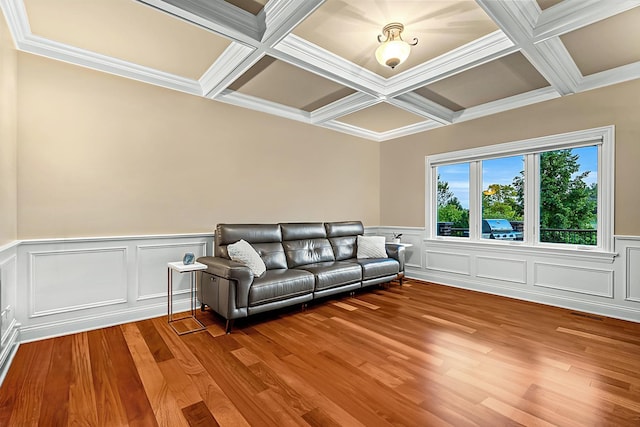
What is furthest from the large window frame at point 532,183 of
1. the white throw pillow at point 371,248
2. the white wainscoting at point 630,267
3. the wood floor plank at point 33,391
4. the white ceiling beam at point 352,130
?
the wood floor plank at point 33,391

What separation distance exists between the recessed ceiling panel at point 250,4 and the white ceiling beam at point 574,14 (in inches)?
86.1

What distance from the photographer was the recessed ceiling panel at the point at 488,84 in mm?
3254

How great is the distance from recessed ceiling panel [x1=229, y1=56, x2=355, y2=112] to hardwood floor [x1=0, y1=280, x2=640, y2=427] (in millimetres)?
2680

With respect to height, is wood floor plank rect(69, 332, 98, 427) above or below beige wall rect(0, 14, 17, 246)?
below

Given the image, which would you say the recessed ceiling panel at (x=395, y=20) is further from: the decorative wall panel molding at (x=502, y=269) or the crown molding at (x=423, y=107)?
the decorative wall panel molding at (x=502, y=269)

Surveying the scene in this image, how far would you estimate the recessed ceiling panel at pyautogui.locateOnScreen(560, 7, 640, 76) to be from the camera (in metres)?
2.54

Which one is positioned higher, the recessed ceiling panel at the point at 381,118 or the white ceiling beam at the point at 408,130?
the recessed ceiling panel at the point at 381,118

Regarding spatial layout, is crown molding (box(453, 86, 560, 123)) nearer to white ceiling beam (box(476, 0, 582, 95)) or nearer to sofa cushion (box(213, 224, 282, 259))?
white ceiling beam (box(476, 0, 582, 95))

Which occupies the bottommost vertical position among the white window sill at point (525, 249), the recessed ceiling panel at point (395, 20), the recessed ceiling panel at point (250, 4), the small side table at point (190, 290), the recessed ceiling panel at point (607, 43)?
the small side table at point (190, 290)

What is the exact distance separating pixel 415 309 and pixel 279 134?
9.86ft

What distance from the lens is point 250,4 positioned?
2.40 meters

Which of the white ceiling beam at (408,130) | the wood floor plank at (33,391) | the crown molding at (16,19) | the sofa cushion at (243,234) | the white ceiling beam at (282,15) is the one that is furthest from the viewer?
the white ceiling beam at (408,130)

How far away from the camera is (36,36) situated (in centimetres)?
271

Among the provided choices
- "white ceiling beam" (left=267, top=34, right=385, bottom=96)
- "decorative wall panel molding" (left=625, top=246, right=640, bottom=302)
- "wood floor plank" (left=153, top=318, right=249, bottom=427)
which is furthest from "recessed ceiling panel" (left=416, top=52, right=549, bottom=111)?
"wood floor plank" (left=153, top=318, right=249, bottom=427)
